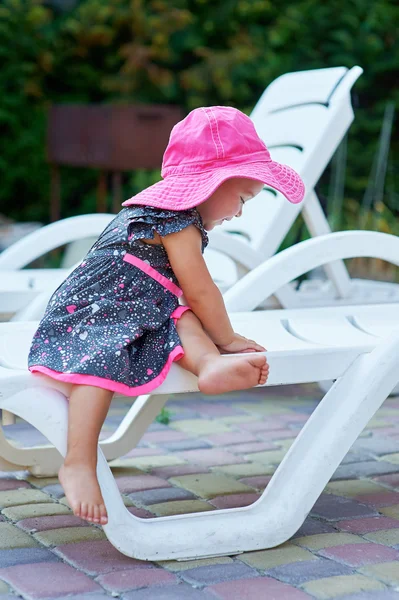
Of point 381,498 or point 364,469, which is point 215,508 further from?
point 364,469

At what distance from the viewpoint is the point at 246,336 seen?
2.46 meters

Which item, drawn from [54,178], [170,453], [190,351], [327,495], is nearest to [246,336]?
[190,351]

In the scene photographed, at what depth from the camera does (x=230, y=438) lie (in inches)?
127

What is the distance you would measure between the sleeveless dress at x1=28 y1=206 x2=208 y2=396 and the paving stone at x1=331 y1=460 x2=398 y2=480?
883mm

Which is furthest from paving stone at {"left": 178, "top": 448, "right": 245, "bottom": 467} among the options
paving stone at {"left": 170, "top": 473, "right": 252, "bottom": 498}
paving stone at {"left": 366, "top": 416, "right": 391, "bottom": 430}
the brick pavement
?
paving stone at {"left": 366, "top": 416, "right": 391, "bottom": 430}

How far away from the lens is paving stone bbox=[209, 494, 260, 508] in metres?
2.50

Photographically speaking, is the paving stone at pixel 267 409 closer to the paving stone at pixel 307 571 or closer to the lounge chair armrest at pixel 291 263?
the lounge chair armrest at pixel 291 263

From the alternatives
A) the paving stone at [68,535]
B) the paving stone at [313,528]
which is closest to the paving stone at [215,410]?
the paving stone at [313,528]

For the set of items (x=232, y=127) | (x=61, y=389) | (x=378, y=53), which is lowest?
(x=61, y=389)

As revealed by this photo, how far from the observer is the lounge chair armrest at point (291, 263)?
108 inches

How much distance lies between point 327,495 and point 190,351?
734 millimetres

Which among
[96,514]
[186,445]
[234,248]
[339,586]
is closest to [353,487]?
[186,445]

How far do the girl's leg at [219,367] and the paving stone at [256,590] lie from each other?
1.31 ft

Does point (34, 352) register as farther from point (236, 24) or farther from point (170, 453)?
point (236, 24)
